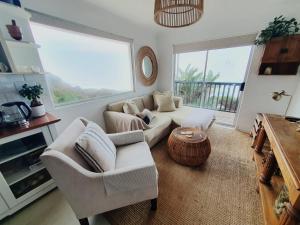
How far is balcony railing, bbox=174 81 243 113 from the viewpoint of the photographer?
3.59 metres

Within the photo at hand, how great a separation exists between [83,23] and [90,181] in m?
2.28

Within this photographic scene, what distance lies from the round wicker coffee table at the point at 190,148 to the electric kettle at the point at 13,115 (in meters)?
1.77

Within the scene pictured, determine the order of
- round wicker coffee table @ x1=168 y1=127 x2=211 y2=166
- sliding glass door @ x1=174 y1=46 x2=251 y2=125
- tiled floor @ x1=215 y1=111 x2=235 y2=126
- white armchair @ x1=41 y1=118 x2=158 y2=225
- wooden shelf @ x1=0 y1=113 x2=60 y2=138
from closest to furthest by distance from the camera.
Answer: white armchair @ x1=41 y1=118 x2=158 y2=225 < wooden shelf @ x1=0 y1=113 x2=60 y2=138 < round wicker coffee table @ x1=168 y1=127 x2=211 y2=166 < sliding glass door @ x1=174 y1=46 x2=251 y2=125 < tiled floor @ x1=215 y1=111 x2=235 y2=126

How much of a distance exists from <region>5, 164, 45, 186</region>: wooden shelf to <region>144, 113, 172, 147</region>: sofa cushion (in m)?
1.37

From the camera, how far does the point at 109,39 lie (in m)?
2.49

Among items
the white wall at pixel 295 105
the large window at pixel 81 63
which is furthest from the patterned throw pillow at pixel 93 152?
the white wall at pixel 295 105

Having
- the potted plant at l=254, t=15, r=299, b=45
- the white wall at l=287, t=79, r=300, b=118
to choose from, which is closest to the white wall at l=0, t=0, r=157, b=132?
the potted plant at l=254, t=15, r=299, b=45

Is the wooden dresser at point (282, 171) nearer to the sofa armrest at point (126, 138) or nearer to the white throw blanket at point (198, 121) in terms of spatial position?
the white throw blanket at point (198, 121)

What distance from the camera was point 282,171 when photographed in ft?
2.94

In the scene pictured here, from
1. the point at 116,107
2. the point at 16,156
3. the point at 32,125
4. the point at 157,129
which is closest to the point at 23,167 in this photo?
the point at 16,156

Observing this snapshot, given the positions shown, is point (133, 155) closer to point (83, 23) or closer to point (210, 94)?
point (83, 23)

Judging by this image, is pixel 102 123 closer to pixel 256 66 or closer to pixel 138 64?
pixel 138 64

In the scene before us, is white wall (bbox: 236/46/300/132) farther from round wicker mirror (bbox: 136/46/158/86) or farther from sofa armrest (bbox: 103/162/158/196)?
sofa armrest (bbox: 103/162/158/196)

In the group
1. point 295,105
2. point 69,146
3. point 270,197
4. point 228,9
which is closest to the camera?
point 69,146
